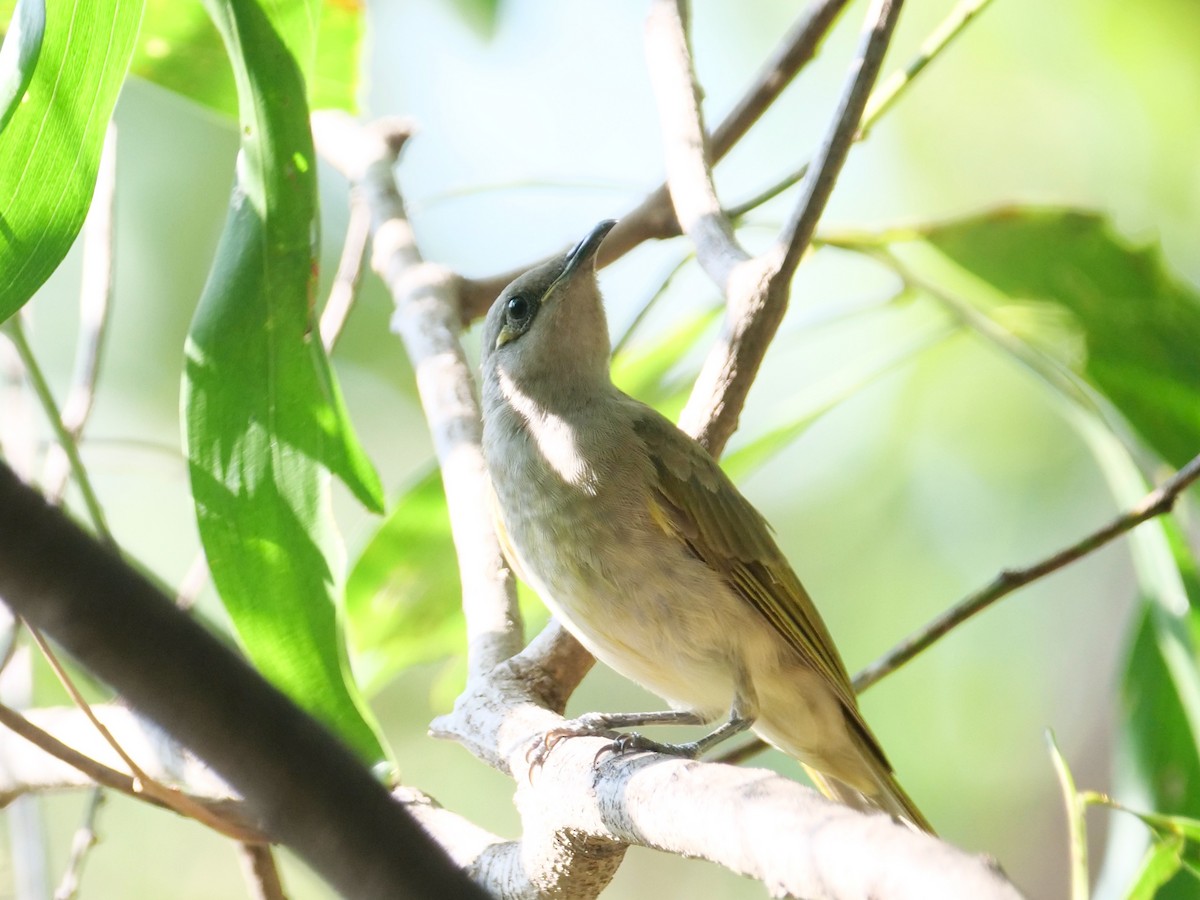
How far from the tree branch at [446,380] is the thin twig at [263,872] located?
61 cm

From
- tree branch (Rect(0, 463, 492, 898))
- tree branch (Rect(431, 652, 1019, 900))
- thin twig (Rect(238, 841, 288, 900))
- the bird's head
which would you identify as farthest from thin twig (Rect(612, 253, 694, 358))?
tree branch (Rect(0, 463, 492, 898))

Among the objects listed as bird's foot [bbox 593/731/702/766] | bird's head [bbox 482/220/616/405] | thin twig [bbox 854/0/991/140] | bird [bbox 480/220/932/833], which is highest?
thin twig [bbox 854/0/991/140]

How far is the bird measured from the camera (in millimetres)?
2381

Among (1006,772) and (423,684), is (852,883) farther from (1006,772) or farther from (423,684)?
(1006,772)

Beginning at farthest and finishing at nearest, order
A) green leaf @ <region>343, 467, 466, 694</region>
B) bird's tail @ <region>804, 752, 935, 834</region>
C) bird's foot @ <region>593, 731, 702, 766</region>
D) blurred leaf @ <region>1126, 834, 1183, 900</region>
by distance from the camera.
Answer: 1. green leaf @ <region>343, 467, 466, 694</region>
2. bird's tail @ <region>804, 752, 935, 834</region>
3. blurred leaf @ <region>1126, 834, 1183, 900</region>
4. bird's foot @ <region>593, 731, 702, 766</region>

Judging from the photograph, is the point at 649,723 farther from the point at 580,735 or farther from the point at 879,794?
the point at 879,794

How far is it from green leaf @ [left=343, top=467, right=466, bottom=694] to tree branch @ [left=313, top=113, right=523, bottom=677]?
17cm

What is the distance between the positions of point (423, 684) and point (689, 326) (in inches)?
138

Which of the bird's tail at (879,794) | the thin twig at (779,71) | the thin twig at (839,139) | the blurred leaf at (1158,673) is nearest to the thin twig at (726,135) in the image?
the thin twig at (779,71)

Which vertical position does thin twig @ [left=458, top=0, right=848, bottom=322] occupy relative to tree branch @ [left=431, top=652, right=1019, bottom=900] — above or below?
above

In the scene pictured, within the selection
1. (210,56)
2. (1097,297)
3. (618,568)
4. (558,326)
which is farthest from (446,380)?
(1097,297)

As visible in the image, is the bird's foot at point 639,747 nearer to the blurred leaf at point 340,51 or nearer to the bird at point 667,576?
the bird at point 667,576

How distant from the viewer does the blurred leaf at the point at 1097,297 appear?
2.95 m

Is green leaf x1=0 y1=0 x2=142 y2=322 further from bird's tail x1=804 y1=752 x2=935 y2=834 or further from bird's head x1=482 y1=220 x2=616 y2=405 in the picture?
bird's tail x1=804 y1=752 x2=935 y2=834
